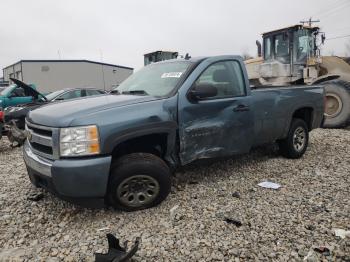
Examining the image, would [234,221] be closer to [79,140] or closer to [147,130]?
[147,130]

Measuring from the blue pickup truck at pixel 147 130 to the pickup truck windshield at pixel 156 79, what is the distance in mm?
19

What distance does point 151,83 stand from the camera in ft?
15.2

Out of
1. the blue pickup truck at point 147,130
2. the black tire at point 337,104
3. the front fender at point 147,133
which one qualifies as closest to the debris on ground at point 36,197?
the blue pickup truck at point 147,130

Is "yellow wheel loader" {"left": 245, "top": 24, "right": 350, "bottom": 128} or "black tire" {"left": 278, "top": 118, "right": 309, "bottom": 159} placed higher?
"yellow wheel loader" {"left": 245, "top": 24, "right": 350, "bottom": 128}

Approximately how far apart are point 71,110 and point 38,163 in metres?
0.70

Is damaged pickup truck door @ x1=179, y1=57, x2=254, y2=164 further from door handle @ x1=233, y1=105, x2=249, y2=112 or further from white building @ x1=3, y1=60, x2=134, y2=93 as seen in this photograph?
white building @ x1=3, y1=60, x2=134, y2=93

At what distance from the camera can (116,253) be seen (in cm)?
295

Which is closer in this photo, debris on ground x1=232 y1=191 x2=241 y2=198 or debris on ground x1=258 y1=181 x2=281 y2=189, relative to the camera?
debris on ground x1=232 y1=191 x2=241 y2=198

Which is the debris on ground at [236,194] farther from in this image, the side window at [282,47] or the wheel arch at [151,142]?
the side window at [282,47]

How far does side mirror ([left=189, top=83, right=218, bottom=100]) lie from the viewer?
4.10 m

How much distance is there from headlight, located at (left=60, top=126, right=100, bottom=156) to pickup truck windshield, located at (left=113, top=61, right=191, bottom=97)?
112 cm

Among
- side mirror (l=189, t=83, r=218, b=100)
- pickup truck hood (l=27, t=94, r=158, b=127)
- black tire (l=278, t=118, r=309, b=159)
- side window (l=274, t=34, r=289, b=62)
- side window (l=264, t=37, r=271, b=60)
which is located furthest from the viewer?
side window (l=264, t=37, r=271, b=60)

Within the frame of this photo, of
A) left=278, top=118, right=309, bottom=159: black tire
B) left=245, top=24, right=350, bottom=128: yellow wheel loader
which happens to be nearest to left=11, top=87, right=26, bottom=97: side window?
left=245, top=24, right=350, bottom=128: yellow wheel loader

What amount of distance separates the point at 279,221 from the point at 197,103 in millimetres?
1702
